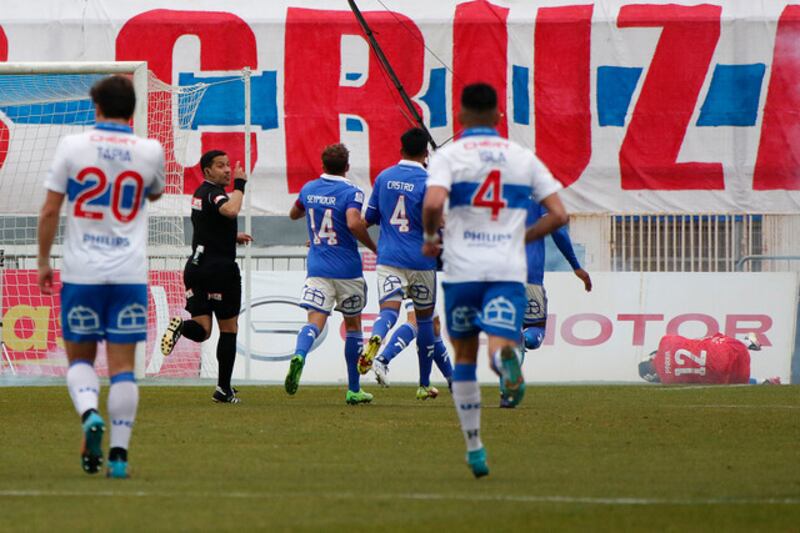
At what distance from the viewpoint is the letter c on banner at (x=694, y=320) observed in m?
19.8

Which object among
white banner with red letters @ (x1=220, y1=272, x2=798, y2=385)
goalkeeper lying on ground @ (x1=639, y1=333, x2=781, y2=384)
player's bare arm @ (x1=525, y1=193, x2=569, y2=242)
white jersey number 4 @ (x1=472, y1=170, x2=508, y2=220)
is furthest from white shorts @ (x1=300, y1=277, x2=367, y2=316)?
goalkeeper lying on ground @ (x1=639, y1=333, x2=781, y2=384)

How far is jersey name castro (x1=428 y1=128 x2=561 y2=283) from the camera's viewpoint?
810 cm

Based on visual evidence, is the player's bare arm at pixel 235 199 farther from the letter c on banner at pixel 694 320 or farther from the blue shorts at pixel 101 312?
the letter c on banner at pixel 694 320

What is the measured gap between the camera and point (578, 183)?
23953 mm

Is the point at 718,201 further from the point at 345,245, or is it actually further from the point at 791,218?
the point at 345,245

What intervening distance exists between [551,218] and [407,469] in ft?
5.07

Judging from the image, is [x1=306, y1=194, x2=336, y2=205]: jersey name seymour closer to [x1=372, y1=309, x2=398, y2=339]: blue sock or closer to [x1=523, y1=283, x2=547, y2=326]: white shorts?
[x1=372, y1=309, x2=398, y2=339]: blue sock

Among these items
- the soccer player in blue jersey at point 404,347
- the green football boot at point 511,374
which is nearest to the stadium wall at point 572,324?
the soccer player in blue jersey at point 404,347

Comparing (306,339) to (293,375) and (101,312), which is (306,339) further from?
(101,312)

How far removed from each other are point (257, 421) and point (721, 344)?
896 centimetres

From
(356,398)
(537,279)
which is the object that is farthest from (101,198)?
(537,279)

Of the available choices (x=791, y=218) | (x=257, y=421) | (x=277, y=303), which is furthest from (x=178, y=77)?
(x=257, y=421)

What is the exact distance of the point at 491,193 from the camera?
320 inches

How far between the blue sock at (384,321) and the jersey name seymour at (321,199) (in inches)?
41.4
